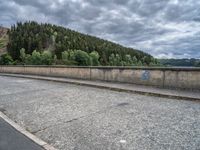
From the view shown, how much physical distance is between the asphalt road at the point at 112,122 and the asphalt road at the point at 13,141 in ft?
1.30

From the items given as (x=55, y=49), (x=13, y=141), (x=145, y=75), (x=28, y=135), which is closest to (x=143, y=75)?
(x=145, y=75)

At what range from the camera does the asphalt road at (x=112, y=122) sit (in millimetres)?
4891

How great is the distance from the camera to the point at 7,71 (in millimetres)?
34250

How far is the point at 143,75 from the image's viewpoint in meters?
12.7

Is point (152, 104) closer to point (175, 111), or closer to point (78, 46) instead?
point (175, 111)

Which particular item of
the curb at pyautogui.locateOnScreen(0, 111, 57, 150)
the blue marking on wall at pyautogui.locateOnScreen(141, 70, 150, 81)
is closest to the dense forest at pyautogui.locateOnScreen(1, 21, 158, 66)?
the blue marking on wall at pyautogui.locateOnScreen(141, 70, 150, 81)

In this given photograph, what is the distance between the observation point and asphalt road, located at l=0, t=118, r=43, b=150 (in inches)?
191

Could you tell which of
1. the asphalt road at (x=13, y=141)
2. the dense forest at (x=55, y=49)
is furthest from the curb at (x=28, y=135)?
the dense forest at (x=55, y=49)

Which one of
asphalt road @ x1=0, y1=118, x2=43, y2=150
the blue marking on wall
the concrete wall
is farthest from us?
the blue marking on wall

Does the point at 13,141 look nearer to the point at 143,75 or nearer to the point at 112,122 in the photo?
the point at 112,122

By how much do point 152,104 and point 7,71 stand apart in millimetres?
30012

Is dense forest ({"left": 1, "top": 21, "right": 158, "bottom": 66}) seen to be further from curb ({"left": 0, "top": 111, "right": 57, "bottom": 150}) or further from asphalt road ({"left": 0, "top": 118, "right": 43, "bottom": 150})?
asphalt road ({"left": 0, "top": 118, "right": 43, "bottom": 150})

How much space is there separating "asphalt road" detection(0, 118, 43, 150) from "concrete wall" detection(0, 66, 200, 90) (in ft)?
25.1

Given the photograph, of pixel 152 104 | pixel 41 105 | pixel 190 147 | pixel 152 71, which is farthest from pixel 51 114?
pixel 152 71
